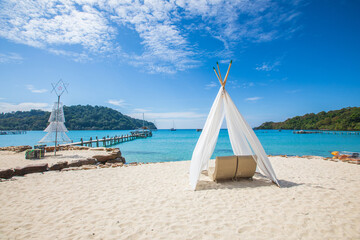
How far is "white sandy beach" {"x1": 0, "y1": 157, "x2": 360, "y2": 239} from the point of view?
270 cm

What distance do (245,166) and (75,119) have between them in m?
94.6

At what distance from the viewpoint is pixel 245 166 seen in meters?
5.24

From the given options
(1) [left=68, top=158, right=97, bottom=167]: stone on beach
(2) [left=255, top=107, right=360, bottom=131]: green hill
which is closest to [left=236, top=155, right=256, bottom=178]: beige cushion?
(1) [left=68, top=158, right=97, bottom=167]: stone on beach

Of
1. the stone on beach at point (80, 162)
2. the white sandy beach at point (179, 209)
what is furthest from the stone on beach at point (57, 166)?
the white sandy beach at point (179, 209)

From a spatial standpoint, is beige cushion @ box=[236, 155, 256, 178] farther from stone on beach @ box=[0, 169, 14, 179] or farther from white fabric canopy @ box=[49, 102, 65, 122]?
white fabric canopy @ box=[49, 102, 65, 122]

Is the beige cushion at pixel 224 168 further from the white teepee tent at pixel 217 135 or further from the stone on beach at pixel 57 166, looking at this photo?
the stone on beach at pixel 57 166

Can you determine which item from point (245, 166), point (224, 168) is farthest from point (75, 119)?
point (245, 166)

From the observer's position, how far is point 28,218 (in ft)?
10.5

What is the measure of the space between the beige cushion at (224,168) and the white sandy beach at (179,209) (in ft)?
0.82

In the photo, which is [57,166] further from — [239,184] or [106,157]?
[239,184]

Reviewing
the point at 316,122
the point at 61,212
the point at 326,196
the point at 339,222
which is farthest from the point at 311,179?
the point at 316,122

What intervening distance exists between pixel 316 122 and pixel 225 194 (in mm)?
85230

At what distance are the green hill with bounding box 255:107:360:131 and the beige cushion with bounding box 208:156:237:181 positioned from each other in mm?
68347

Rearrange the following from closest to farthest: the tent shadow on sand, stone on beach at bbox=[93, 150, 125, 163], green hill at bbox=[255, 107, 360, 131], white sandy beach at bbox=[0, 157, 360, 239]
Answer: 1. white sandy beach at bbox=[0, 157, 360, 239]
2. the tent shadow on sand
3. stone on beach at bbox=[93, 150, 125, 163]
4. green hill at bbox=[255, 107, 360, 131]
